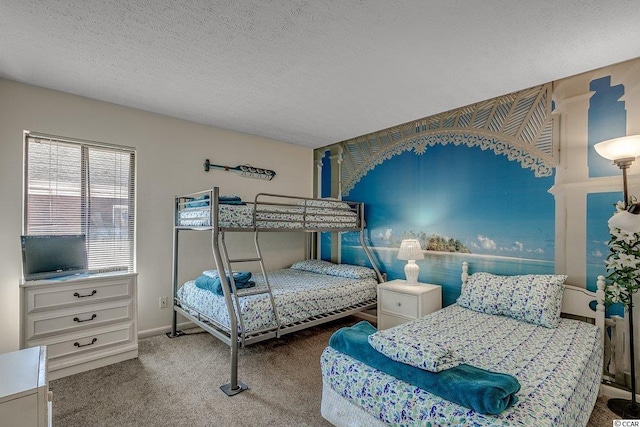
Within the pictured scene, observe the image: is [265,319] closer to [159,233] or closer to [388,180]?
[159,233]

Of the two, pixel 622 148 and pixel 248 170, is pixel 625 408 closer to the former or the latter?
pixel 622 148

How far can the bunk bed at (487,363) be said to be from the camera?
133 centimetres

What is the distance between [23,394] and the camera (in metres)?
1.34

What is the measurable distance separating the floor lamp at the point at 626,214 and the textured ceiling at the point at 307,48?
2.22 ft

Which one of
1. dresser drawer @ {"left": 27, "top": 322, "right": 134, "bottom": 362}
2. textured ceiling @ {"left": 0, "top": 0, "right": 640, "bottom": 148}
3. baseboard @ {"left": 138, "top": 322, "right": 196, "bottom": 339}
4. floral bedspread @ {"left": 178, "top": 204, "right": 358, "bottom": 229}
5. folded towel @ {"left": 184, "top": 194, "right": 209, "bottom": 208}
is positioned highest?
textured ceiling @ {"left": 0, "top": 0, "right": 640, "bottom": 148}

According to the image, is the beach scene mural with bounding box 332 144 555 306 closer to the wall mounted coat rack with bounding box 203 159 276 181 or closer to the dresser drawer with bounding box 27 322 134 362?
the wall mounted coat rack with bounding box 203 159 276 181

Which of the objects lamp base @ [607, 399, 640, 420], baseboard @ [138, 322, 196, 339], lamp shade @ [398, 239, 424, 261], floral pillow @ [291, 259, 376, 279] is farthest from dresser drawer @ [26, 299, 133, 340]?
lamp base @ [607, 399, 640, 420]

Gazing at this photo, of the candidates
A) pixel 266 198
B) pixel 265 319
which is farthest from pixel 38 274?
pixel 266 198

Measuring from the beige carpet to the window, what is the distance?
3.65 ft

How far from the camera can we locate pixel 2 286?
2.62 metres

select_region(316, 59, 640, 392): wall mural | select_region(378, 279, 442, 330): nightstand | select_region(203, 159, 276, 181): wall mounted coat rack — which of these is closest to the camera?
select_region(316, 59, 640, 392): wall mural

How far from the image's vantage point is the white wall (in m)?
2.67

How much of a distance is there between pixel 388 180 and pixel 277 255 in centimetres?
195

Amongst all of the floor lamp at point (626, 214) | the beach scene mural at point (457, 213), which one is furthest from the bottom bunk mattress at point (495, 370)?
the beach scene mural at point (457, 213)
